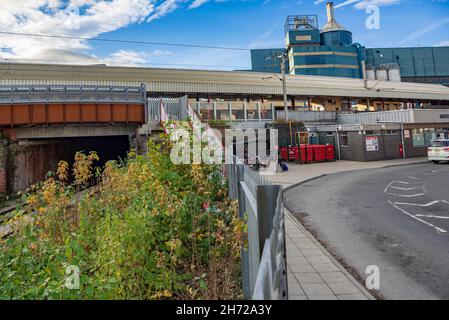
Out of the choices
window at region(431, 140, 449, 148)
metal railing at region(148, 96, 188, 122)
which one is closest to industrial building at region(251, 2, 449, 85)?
window at region(431, 140, 449, 148)

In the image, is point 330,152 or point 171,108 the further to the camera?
point 330,152

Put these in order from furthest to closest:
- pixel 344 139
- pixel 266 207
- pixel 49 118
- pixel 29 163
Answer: pixel 344 139 → pixel 29 163 → pixel 49 118 → pixel 266 207

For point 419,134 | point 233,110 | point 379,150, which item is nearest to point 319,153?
point 379,150

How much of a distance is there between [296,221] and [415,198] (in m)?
6.20

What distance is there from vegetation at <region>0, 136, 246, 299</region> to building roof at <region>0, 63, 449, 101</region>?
33052 millimetres

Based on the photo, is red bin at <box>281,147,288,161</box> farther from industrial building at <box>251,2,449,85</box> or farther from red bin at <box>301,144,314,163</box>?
industrial building at <box>251,2,449,85</box>

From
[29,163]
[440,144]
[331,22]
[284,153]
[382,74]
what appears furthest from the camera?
[331,22]

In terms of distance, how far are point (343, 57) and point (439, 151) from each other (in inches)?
2770

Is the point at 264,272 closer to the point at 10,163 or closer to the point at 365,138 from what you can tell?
the point at 10,163

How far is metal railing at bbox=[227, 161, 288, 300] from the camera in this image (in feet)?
5.16

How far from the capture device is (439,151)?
2302 cm

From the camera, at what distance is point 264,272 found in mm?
1528

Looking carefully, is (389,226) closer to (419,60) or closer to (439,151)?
(439,151)
